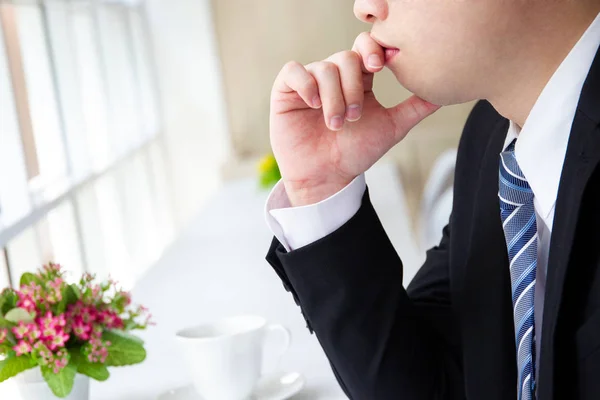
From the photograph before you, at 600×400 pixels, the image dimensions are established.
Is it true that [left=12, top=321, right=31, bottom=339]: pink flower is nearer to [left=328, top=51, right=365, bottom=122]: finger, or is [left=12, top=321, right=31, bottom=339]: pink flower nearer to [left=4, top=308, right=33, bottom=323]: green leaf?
[left=4, top=308, right=33, bottom=323]: green leaf

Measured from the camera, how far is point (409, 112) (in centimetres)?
103

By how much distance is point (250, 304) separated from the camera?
65.7 inches

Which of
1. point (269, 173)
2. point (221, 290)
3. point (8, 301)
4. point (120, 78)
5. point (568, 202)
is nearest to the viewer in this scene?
point (568, 202)

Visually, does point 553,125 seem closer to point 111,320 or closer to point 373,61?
point 373,61

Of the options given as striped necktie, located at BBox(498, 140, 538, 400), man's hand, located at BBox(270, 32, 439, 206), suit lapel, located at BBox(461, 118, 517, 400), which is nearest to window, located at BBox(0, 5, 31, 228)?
man's hand, located at BBox(270, 32, 439, 206)

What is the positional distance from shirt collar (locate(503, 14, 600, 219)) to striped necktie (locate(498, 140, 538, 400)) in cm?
2

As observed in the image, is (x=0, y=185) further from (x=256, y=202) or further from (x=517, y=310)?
(x=517, y=310)

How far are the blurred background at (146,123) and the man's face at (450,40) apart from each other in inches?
67.4

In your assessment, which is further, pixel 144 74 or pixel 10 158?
pixel 144 74

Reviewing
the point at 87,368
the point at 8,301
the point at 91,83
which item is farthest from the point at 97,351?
the point at 91,83

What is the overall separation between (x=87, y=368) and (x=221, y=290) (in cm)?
81

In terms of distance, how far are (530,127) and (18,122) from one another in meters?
2.23

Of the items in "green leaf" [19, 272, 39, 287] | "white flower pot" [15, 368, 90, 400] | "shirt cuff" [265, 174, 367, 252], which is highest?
"shirt cuff" [265, 174, 367, 252]

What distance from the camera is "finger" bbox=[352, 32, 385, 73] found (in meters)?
0.93
